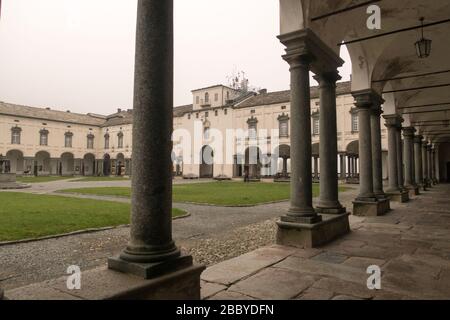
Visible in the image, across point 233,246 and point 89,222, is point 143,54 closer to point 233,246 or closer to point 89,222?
point 233,246

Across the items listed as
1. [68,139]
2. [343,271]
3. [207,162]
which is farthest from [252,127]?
[343,271]

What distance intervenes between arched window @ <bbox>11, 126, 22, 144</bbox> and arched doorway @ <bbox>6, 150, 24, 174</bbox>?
1.73 metres

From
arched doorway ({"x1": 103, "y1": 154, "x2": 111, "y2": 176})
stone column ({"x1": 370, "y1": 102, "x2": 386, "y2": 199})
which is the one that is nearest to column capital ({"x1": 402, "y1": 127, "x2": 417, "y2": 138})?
stone column ({"x1": 370, "y1": 102, "x2": 386, "y2": 199})

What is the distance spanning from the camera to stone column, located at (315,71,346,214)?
6750 mm

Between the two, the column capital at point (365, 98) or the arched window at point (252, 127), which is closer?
the column capital at point (365, 98)

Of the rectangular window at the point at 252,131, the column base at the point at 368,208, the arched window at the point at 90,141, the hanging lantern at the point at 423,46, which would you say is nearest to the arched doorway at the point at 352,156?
the rectangular window at the point at 252,131

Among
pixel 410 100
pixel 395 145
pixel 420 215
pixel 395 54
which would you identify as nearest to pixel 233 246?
pixel 420 215

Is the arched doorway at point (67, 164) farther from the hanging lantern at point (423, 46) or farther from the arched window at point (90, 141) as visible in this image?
the hanging lantern at point (423, 46)

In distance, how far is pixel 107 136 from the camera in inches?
2186

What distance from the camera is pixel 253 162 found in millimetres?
40312

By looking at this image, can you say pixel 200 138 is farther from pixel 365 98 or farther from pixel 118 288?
pixel 118 288

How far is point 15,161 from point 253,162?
118 feet

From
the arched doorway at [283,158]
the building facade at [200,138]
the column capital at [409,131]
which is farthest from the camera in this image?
the arched doorway at [283,158]

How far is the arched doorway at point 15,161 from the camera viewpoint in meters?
47.8
